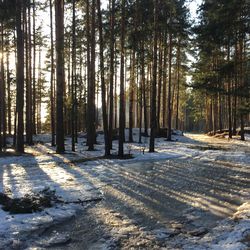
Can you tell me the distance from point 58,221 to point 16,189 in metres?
3.33

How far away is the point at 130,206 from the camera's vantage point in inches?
362

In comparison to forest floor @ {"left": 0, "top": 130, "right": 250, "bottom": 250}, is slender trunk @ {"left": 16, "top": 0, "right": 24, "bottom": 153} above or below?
above

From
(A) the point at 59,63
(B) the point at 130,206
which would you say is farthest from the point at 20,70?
(B) the point at 130,206

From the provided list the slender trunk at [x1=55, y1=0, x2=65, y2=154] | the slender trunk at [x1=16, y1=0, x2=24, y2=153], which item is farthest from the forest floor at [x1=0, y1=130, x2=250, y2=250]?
the slender trunk at [x1=16, y1=0, x2=24, y2=153]

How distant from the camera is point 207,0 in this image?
3453 cm

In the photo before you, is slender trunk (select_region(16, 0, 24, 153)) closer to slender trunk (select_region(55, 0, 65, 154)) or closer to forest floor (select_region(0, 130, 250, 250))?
slender trunk (select_region(55, 0, 65, 154))

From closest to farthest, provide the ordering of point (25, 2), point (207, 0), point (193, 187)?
point (193, 187)
point (25, 2)
point (207, 0)

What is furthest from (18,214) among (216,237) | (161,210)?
(216,237)

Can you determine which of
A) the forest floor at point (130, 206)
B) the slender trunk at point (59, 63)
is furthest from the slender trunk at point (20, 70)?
the forest floor at point (130, 206)

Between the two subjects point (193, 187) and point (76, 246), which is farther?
point (193, 187)

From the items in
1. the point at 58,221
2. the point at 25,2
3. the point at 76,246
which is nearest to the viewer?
the point at 76,246

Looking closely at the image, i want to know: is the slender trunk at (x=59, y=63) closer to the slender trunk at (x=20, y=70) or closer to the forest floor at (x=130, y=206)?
the slender trunk at (x=20, y=70)

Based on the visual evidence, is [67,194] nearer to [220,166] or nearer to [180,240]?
[180,240]

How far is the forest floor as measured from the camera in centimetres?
673
